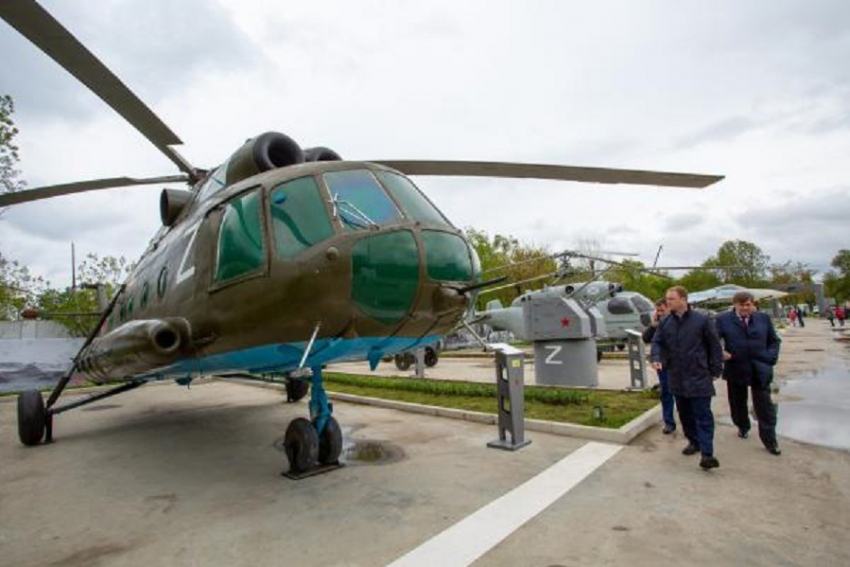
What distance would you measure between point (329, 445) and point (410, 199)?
2.79m

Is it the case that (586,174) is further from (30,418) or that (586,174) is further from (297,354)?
(30,418)

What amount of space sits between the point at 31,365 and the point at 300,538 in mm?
19346

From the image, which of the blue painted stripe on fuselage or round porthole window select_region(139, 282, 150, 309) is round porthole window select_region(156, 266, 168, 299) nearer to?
round porthole window select_region(139, 282, 150, 309)

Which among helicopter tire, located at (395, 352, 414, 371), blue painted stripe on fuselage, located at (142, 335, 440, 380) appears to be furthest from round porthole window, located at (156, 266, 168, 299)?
helicopter tire, located at (395, 352, 414, 371)

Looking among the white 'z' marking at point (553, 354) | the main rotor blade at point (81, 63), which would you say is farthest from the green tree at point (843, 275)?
the main rotor blade at point (81, 63)

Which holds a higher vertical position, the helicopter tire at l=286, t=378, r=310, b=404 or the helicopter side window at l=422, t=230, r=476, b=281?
the helicopter side window at l=422, t=230, r=476, b=281

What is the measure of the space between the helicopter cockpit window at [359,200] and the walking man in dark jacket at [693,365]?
3.32 meters

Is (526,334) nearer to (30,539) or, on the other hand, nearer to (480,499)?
(480,499)

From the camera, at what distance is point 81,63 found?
12.9ft

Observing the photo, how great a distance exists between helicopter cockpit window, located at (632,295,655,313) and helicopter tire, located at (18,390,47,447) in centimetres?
1624

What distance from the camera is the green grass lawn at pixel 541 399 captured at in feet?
24.1

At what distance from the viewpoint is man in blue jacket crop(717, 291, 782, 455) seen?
5469 millimetres

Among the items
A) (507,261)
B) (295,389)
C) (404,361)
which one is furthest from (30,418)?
(507,261)

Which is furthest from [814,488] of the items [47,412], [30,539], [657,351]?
[47,412]
